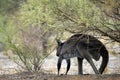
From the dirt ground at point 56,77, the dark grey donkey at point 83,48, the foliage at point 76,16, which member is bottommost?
the dirt ground at point 56,77

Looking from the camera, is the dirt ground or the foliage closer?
the foliage

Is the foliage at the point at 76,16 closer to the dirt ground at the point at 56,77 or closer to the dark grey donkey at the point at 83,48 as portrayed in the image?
the dark grey donkey at the point at 83,48

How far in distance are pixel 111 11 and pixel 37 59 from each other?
5522 millimetres

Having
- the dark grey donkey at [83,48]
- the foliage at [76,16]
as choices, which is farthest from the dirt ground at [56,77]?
the foliage at [76,16]

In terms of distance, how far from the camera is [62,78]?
13.5 metres

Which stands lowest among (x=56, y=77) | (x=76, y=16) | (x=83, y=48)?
(x=56, y=77)

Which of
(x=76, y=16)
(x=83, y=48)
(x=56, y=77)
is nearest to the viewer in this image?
(x=76, y=16)

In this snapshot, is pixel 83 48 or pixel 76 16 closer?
pixel 76 16

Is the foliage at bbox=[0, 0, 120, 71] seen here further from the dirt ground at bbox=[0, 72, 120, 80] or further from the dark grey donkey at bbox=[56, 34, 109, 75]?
the dirt ground at bbox=[0, 72, 120, 80]

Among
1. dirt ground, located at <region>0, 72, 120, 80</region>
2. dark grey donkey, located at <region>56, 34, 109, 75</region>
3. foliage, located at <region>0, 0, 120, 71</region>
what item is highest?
foliage, located at <region>0, 0, 120, 71</region>

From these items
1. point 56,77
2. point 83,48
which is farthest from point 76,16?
point 56,77

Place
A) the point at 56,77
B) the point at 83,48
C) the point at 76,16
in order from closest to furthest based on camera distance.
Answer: the point at 76,16 → the point at 83,48 → the point at 56,77

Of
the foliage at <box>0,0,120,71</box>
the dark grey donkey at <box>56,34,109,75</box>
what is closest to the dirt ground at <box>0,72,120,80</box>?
the dark grey donkey at <box>56,34,109,75</box>

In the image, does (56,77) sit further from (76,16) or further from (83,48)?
(76,16)
